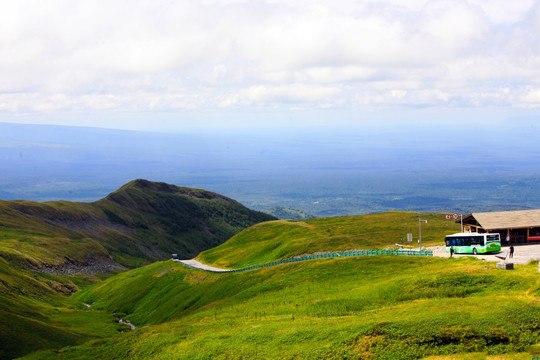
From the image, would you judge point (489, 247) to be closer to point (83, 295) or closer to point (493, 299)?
point (493, 299)

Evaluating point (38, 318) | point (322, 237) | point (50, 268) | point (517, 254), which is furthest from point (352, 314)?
point (50, 268)

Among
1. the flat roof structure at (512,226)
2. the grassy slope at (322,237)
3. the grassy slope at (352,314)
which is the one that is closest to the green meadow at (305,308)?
the grassy slope at (352,314)

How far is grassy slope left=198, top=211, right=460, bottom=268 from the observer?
8374 centimetres

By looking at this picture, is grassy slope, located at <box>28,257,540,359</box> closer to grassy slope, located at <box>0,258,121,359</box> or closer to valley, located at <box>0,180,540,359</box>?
valley, located at <box>0,180,540,359</box>

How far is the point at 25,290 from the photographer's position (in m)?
93.4

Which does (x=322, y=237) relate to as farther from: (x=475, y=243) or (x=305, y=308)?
(x=305, y=308)

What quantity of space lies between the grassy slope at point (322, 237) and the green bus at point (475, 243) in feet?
37.0

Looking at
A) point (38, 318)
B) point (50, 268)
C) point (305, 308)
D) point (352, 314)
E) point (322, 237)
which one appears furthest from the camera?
point (50, 268)

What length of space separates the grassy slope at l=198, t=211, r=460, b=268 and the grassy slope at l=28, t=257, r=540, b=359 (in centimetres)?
1367

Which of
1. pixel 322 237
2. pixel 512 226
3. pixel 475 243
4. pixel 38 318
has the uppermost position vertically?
pixel 512 226

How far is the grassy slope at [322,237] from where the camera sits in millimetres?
83738

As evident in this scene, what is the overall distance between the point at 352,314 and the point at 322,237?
4707cm

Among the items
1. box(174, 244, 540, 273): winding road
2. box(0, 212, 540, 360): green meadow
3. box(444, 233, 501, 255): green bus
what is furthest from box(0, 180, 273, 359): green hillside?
box(444, 233, 501, 255): green bus

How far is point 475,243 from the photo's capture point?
63.2 m
